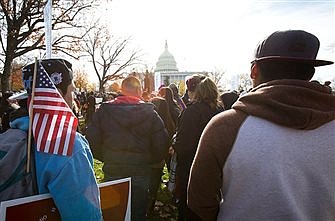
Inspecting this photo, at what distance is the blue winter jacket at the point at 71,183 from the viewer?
6.23ft

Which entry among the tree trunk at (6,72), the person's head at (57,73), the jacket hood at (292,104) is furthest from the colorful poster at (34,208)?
the tree trunk at (6,72)

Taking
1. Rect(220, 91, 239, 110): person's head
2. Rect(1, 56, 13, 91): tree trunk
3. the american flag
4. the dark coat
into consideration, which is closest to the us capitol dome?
Rect(1, 56, 13, 91): tree trunk

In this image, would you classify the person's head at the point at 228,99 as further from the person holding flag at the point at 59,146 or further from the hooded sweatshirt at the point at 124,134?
the person holding flag at the point at 59,146

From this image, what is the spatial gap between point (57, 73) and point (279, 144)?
1415 mm

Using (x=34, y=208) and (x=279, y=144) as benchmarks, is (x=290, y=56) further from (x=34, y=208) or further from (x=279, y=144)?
(x=34, y=208)

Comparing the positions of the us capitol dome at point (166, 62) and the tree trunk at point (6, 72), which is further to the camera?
the us capitol dome at point (166, 62)

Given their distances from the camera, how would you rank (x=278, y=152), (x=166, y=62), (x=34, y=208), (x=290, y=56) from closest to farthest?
(x=278, y=152), (x=290, y=56), (x=34, y=208), (x=166, y=62)

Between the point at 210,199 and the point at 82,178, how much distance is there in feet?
2.40

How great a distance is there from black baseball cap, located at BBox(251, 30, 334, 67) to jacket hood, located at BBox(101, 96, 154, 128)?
2.19 meters

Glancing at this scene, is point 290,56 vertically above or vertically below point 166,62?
below

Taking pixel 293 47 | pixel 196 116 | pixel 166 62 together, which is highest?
pixel 166 62

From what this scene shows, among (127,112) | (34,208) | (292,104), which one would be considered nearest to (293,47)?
(292,104)

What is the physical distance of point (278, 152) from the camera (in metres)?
1.70

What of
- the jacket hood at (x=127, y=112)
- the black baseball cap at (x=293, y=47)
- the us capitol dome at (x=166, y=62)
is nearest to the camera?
the black baseball cap at (x=293, y=47)
